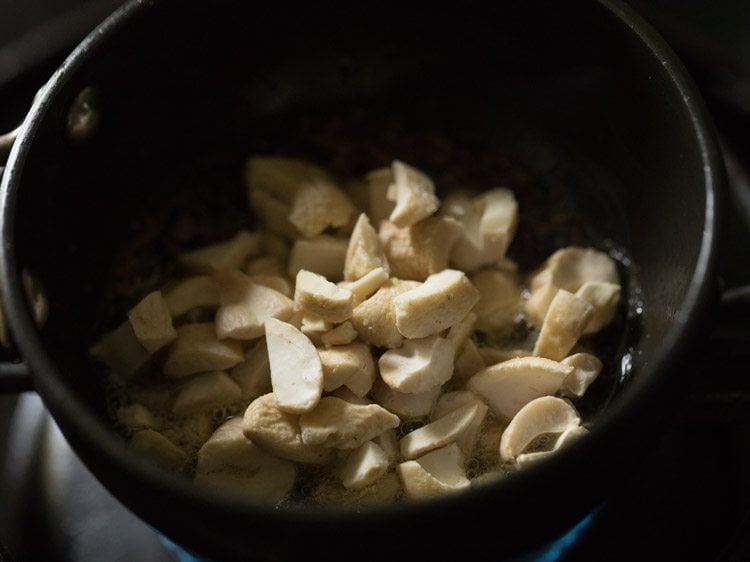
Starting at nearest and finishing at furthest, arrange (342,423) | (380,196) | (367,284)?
(342,423), (367,284), (380,196)

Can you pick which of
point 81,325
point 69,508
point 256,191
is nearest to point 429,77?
point 256,191

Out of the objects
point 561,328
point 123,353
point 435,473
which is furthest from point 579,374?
point 123,353

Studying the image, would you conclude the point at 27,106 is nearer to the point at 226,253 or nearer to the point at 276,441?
the point at 226,253

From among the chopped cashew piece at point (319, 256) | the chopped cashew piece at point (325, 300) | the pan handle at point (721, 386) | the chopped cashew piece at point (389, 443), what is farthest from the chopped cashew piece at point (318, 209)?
the pan handle at point (721, 386)

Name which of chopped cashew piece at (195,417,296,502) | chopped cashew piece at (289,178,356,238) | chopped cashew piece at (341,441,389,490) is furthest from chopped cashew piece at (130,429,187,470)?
chopped cashew piece at (289,178,356,238)

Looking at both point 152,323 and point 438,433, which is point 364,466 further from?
point 152,323

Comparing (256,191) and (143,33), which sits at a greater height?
(143,33)
